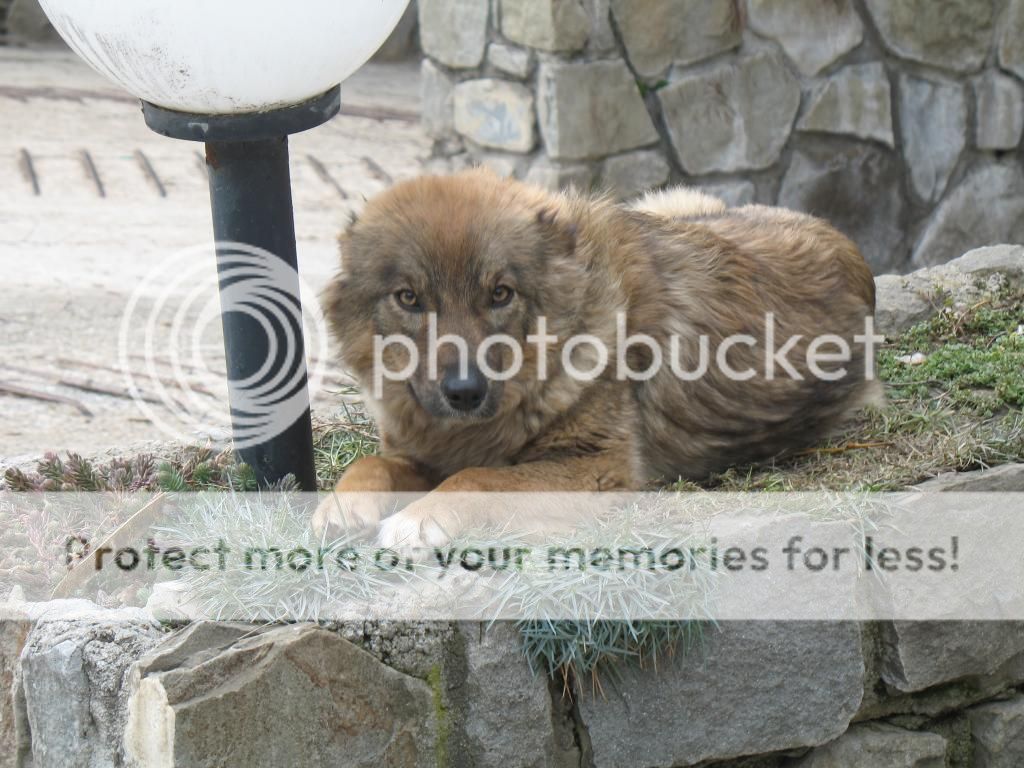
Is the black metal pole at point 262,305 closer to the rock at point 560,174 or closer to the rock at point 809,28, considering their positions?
the rock at point 560,174

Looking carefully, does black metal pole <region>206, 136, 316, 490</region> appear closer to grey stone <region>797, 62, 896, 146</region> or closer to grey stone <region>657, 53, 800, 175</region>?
grey stone <region>657, 53, 800, 175</region>

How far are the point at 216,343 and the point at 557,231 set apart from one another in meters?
4.30

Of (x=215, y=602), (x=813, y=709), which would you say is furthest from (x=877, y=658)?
(x=215, y=602)

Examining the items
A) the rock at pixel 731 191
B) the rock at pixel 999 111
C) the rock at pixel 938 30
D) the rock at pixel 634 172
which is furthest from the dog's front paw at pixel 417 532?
the rock at pixel 999 111

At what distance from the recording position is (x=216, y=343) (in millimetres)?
7684

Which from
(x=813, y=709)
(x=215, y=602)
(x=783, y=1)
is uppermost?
(x=783, y=1)

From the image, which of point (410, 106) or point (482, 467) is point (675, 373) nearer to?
point (482, 467)

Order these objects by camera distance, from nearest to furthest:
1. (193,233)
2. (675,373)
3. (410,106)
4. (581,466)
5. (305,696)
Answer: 1. (305,696)
2. (581,466)
3. (675,373)
4. (193,233)
5. (410,106)

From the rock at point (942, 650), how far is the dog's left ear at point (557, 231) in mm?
1507

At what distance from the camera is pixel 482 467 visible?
12.6ft

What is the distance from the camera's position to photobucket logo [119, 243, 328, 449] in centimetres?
365

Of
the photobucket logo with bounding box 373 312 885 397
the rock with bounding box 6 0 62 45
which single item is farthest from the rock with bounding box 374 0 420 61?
the photobucket logo with bounding box 373 312 885 397

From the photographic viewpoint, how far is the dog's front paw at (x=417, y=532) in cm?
345

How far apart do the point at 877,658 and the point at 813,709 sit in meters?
0.29
